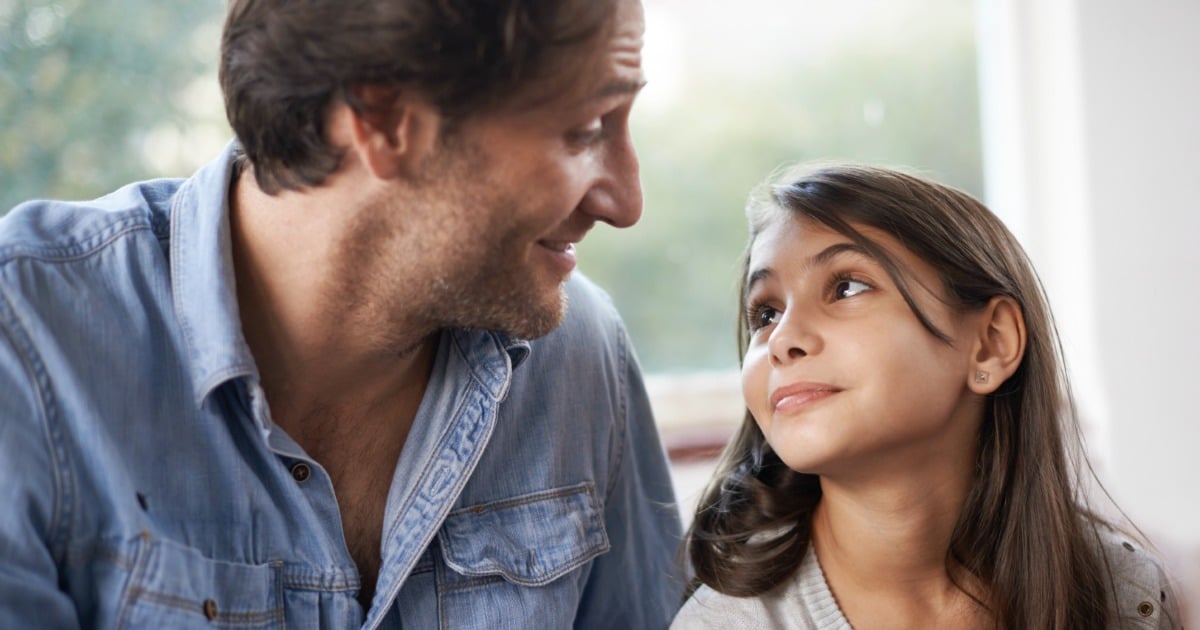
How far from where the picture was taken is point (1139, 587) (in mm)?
1408

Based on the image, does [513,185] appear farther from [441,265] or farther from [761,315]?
[761,315]

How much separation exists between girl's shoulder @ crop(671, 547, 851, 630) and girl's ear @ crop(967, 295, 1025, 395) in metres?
0.31

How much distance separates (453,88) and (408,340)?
29 centimetres

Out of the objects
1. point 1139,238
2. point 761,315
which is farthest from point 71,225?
point 1139,238

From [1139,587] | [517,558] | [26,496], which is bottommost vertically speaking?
[1139,587]

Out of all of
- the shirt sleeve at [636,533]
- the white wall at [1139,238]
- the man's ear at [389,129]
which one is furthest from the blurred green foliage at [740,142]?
the man's ear at [389,129]

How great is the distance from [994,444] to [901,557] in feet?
0.61

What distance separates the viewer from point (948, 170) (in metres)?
2.59

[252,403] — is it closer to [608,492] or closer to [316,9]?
[316,9]

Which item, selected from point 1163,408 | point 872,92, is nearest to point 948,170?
point 872,92

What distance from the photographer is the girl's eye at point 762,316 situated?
4.74ft

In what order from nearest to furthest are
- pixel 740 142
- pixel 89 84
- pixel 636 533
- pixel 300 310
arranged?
pixel 300 310, pixel 636 533, pixel 89 84, pixel 740 142

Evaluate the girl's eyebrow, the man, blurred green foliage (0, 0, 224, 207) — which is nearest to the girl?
the girl's eyebrow

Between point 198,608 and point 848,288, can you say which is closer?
point 198,608
